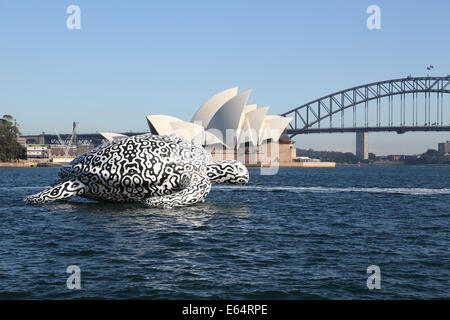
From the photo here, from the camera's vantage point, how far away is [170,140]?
1602 cm

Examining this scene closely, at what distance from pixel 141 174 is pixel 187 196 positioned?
1.58m

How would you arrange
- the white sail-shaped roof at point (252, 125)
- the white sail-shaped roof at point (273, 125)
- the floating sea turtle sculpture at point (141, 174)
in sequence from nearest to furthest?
the floating sea turtle sculpture at point (141, 174), the white sail-shaped roof at point (252, 125), the white sail-shaped roof at point (273, 125)

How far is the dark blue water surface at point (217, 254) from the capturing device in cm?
679

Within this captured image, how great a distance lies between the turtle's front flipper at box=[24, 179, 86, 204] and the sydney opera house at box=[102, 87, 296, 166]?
62.9 meters

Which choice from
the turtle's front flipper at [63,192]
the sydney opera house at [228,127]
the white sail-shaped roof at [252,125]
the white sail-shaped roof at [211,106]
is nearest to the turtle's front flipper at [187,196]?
the turtle's front flipper at [63,192]

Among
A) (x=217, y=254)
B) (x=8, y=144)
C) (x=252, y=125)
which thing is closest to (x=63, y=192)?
(x=217, y=254)

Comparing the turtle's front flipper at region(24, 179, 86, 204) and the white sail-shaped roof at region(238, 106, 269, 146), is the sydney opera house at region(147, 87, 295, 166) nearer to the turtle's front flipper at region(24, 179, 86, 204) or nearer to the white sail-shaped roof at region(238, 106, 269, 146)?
the white sail-shaped roof at region(238, 106, 269, 146)

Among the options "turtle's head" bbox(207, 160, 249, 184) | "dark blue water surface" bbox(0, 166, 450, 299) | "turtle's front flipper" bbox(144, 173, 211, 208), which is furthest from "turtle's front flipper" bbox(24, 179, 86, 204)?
"turtle's head" bbox(207, 160, 249, 184)

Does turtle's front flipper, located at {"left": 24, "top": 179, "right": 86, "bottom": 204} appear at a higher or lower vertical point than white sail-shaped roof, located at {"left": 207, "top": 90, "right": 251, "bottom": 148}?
lower

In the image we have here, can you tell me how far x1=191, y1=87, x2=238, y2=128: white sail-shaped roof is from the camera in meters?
88.0

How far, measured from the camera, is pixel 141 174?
14.8 meters

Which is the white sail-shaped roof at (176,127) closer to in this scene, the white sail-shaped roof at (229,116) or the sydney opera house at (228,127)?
the sydney opera house at (228,127)

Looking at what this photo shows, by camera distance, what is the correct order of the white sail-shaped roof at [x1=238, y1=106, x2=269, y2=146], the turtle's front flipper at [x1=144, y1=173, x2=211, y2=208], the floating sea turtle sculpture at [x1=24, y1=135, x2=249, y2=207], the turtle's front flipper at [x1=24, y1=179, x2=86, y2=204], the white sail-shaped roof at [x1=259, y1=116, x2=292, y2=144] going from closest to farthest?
Answer: 1. the turtle's front flipper at [x1=144, y1=173, x2=211, y2=208]
2. the floating sea turtle sculpture at [x1=24, y1=135, x2=249, y2=207]
3. the turtle's front flipper at [x1=24, y1=179, x2=86, y2=204]
4. the white sail-shaped roof at [x1=238, y1=106, x2=269, y2=146]
5. the white sail-shaped roof at [x1=259, y1=116, x2=292, y2=144]

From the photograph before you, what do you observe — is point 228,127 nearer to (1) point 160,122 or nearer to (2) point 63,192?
(1) point 160,122
